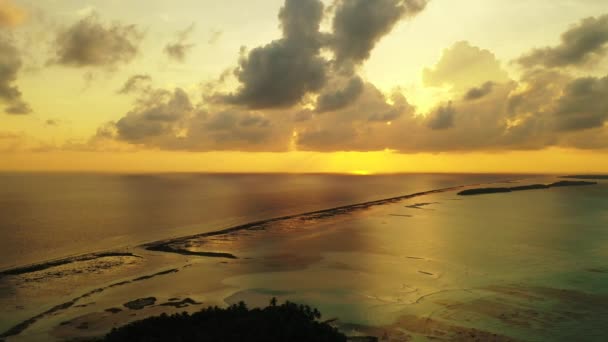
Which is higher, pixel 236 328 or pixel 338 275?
pixel 236 328

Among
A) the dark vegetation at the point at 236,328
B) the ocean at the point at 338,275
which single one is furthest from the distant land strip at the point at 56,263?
the dark vegetation at the point at 236,328

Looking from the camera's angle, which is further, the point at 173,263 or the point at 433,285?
the point at 173,263

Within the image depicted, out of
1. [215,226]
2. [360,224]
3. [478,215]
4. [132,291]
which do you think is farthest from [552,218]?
[132,291]

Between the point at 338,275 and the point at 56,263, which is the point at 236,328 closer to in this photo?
the point at 338,275

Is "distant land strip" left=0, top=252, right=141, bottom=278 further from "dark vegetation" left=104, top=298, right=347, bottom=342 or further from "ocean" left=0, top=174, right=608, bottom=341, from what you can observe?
"dark vegetation" left=104, top=298, right=347, bottom=342

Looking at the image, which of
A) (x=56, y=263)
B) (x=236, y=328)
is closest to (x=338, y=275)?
(x=236, y=328)

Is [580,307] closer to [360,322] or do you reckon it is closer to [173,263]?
[360,322]

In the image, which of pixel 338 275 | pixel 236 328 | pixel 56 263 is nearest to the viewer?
pixel 236 328

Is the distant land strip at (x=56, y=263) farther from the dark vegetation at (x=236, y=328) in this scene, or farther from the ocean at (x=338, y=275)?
the dark vegetation at (x=236, y=328)
